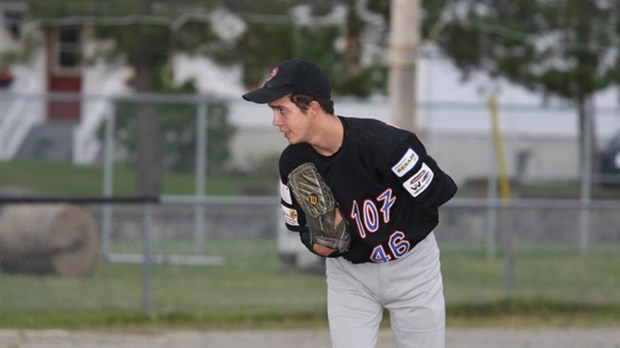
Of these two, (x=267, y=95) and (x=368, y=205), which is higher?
(x=267, y=95)

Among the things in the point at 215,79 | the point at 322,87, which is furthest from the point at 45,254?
the point at 215,79

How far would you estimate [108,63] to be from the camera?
19312 millimetres

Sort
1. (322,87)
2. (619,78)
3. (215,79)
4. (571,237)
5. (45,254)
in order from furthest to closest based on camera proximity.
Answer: (215,79)
(619,78)
(571,237)
(45,254)
(322,87)

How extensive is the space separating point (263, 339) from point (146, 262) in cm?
170

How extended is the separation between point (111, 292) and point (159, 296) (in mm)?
453

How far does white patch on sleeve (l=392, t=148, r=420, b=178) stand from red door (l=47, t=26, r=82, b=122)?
13.0 meters

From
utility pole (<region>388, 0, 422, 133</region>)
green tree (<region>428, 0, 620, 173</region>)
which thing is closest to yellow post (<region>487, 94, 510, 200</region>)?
green tree (<region>428, 0, 620, 173</region>)

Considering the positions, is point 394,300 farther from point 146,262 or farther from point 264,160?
point 264,160

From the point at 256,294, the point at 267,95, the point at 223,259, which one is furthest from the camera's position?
the point at 223,259

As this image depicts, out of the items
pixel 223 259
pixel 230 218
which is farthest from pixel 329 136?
pixel 230 218

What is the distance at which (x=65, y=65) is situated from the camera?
27.9 m

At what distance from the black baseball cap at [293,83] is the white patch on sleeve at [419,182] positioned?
0.52m

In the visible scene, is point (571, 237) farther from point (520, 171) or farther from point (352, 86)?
point (352, 86)

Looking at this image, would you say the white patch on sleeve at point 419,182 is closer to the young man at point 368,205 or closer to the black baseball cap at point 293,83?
the young man at point 368,205
